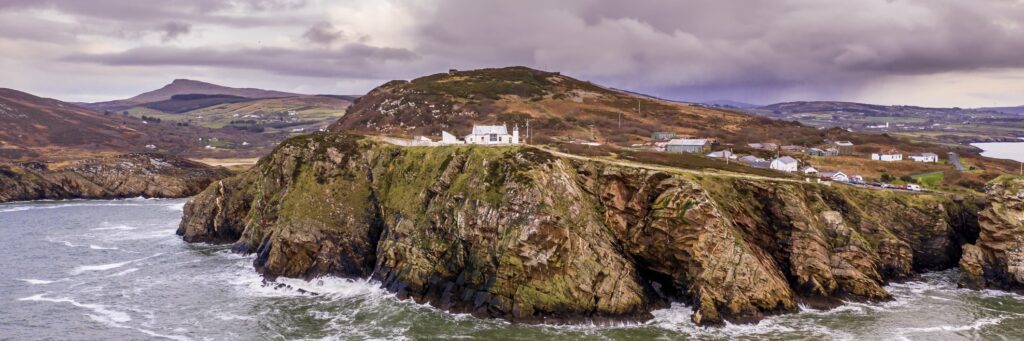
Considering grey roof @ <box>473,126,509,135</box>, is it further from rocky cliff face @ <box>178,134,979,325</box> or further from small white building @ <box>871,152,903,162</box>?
small white building @ <box>871,152,903,162</box>

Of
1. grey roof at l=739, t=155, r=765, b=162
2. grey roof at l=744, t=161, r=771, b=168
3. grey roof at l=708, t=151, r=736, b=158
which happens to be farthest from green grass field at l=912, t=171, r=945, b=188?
grey roof at l=708, t=151, r=736, b=158

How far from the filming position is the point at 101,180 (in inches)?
5177

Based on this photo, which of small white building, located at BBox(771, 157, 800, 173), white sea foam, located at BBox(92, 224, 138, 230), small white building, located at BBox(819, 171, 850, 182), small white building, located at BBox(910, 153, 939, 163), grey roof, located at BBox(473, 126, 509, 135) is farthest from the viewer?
small white building, located at BBox(910, 153, 939, 163)

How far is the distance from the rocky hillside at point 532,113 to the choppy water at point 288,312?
60375 mm

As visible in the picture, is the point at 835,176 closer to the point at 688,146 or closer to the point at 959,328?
the point at 688,146

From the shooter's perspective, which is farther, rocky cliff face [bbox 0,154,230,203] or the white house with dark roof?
rocky cliff face [bbox 0,154,230,203]

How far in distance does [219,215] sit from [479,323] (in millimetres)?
47380

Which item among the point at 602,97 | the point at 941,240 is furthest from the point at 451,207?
the point at 602,97

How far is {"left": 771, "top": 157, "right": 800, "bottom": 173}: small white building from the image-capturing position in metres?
87.2

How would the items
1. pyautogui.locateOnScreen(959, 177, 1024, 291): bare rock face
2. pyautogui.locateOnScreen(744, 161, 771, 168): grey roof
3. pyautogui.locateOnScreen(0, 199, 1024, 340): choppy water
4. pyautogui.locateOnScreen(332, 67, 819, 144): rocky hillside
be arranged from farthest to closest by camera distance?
pyautogui.locateOnScreen(332, 67, 819, 144): rocky hillside
pyautogui.locateOnScreen(744, 161, 771, 168): grey roof
pyautogui.locateOnScreen(959, 177, 1024, 291): bare rock face
pyautogui.locateOnScreen(0, 199, 1024, 340): choppy water

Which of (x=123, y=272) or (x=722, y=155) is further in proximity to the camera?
(x=722, y=155)

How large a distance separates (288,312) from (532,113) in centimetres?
9475

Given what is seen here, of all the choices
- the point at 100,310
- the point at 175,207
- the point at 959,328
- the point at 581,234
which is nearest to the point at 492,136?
the point at 581,234

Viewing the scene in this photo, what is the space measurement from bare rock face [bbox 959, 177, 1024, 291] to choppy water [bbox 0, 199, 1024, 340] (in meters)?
2.13
